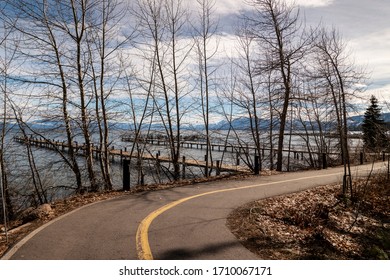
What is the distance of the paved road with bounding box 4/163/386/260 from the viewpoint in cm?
461

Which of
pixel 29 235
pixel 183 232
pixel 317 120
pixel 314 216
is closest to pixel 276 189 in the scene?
pixel 314 216

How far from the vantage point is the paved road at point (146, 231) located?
15.1 feet

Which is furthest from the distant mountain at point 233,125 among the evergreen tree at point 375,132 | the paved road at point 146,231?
the paved road at point 146,231

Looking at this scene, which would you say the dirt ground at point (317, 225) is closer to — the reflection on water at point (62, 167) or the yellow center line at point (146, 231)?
A: the yellow center line at point (146, 231)

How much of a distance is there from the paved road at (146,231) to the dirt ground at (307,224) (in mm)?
410

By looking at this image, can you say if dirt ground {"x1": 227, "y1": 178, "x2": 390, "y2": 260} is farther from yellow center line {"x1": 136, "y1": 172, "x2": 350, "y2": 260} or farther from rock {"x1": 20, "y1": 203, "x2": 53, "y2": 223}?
rock {"x1": 20, "y1": 203, "x2": 53, "y2": 223}

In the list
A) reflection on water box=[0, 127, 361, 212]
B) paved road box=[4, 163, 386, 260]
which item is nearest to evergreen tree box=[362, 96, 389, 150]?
paved road box=[4, 163, 386, 260]

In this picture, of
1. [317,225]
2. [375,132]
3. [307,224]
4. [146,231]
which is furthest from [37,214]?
[375,132]

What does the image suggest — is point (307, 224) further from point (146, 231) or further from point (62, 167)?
point (62, 167)

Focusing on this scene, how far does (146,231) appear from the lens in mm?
5566

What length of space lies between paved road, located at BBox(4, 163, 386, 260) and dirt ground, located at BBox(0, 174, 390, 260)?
41 centimetres

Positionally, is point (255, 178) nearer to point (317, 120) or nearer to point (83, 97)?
point (83, 97)

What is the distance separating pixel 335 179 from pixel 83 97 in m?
12.0

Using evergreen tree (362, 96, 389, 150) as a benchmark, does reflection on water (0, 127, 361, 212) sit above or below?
below
